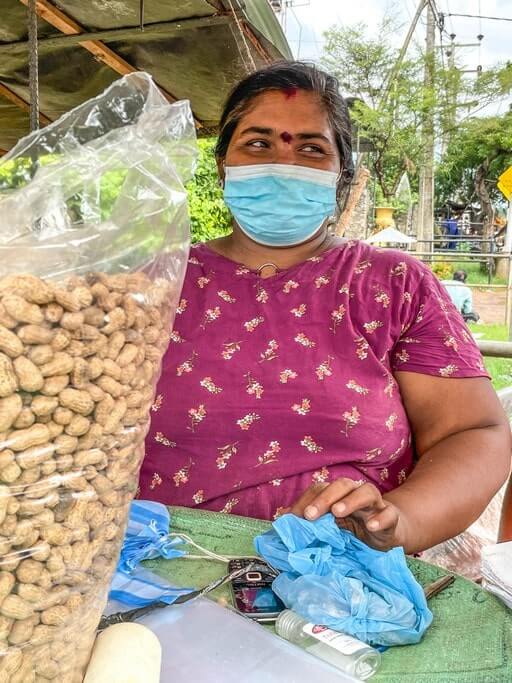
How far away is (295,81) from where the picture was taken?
1557mm

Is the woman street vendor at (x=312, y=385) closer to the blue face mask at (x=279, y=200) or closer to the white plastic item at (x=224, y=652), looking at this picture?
the blue face mask at (x=279, y=200)

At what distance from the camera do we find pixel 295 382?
1.27 m

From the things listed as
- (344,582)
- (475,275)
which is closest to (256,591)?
(344,582)

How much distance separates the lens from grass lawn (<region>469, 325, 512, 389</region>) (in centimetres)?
594

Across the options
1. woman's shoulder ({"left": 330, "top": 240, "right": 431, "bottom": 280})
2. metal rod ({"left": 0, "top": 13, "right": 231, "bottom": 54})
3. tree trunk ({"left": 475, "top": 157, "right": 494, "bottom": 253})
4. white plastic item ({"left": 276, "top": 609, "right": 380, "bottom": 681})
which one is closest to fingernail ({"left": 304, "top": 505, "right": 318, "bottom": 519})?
white plastic item ({"left": 276, "top": 609, "right": 380, "bottom": 681})

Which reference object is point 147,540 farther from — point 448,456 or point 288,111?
point 288,111

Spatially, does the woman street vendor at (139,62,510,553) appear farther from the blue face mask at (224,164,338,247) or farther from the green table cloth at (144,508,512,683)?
the green table cloth at (144,508,512,683)

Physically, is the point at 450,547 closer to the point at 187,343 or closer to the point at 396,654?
the point at 187,343

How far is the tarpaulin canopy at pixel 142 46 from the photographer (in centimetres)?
209

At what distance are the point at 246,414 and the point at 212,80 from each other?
1950mm

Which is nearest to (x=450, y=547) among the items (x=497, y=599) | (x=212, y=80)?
(x=497, y=599)

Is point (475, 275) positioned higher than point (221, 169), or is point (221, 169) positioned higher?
point (221, 169)

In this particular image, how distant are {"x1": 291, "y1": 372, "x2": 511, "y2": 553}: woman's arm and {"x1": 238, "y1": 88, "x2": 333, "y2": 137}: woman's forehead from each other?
626 mm

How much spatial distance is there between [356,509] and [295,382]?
1.50 ft
